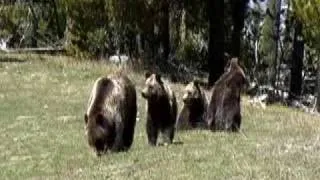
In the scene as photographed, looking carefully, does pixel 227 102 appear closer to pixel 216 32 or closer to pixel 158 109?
pixel 158 109

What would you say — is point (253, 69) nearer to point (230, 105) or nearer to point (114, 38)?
point (114, 38)

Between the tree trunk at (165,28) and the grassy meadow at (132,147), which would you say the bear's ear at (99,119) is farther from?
the tree trunk at (165,28)

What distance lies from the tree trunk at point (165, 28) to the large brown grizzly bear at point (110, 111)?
23246 millimetres

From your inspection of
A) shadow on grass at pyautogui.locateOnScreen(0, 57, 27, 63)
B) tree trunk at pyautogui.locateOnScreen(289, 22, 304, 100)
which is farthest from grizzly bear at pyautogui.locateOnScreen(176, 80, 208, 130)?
tree trunk at pyautogui.locateOnScreen(289, 22, 304, 100)

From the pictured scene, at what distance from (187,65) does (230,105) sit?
28.2 meters

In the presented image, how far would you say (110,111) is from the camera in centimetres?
1432

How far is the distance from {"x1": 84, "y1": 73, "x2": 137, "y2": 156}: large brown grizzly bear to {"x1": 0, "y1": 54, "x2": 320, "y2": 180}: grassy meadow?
0.38 meters

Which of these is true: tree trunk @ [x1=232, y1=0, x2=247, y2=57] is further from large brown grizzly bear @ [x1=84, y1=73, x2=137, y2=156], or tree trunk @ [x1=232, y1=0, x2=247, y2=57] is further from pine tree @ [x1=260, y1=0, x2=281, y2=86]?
large brown grizzly bear @ [x1=84, y1=73, x2=137, y2=156]

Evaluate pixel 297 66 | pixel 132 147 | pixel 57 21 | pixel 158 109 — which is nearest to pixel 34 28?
pixel 57 21

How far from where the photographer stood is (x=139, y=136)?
18.0 metres

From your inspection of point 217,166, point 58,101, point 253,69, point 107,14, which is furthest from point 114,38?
point 217,166

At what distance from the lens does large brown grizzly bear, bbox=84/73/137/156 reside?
14.3 metres

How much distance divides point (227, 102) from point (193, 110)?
3.02ft

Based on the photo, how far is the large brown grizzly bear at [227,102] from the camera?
58.7 feet
